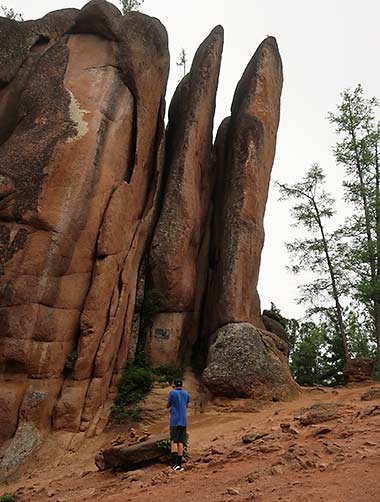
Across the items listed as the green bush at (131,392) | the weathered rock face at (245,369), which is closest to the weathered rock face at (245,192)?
the weathered rock face at (245,369)

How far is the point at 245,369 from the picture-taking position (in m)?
14.0

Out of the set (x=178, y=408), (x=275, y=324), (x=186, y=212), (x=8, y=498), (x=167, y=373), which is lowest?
(x=8, y=498)

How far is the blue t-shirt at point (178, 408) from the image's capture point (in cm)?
853

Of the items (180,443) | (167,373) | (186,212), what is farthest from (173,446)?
(186,212)

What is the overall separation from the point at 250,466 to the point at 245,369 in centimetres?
646

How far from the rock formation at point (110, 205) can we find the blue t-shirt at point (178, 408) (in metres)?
4.49

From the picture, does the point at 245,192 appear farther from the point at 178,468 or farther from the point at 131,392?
the point at 178,468

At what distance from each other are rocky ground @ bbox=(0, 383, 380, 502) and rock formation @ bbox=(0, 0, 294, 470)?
5.30ft

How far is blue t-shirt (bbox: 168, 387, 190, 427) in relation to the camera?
853cm

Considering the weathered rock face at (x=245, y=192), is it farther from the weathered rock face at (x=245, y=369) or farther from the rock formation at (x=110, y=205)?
the weathered rock face at (x=245, y=369)

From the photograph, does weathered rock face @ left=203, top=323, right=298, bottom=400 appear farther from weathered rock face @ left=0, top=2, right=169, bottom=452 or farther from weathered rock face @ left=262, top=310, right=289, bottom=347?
weathered rock face @ left=262, top=310, right=289, bottom=347

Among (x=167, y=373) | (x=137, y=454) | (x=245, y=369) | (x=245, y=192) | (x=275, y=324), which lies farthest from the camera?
(x=275, y=324)

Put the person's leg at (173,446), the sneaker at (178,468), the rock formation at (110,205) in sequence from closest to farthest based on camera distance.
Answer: the sneaker at (178,468)
the person's leg at (173,446)
the rock formation at (110,205)

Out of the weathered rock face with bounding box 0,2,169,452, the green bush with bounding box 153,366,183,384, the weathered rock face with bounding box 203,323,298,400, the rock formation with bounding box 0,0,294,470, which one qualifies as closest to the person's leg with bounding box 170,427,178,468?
the rock formation with bounding box 0,0,294,470
